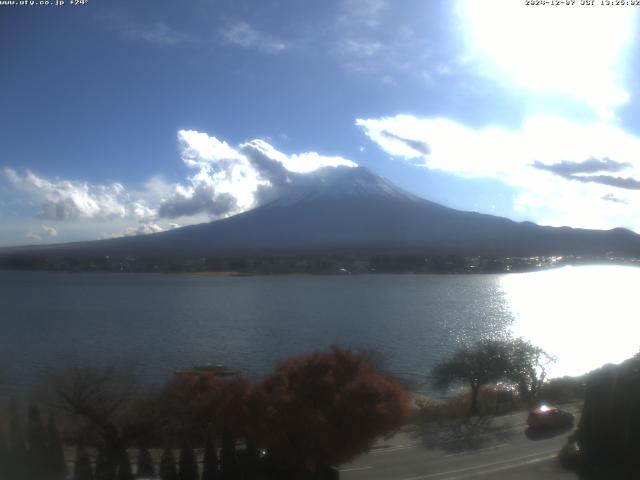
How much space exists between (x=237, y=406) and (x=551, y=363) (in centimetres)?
719

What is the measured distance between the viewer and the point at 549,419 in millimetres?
6773

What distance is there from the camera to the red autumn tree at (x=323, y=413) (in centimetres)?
547

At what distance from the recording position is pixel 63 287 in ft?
98.9

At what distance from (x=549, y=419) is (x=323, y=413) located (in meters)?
2.73

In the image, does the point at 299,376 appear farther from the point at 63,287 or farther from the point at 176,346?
the point at 63,287

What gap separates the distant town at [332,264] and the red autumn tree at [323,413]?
2535 centimetres

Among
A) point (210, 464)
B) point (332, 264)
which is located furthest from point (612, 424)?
point (332, 264)

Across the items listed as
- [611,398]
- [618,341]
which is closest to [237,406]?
[611,398]

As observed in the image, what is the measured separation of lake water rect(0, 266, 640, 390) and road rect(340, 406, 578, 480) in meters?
4.13

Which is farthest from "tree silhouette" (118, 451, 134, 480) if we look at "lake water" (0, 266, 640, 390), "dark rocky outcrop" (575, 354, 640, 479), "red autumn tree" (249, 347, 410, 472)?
"lake water" (0, 266, 640, 390)

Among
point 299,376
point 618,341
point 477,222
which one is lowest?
point 618,341

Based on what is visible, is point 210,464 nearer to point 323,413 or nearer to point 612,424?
point 323,413

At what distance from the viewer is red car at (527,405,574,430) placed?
668 centimetres

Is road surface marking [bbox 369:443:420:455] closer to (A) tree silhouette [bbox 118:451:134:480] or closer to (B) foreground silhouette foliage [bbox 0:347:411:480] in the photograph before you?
(B) foreground silhouette foliage [bbox 0:347:411:480]
